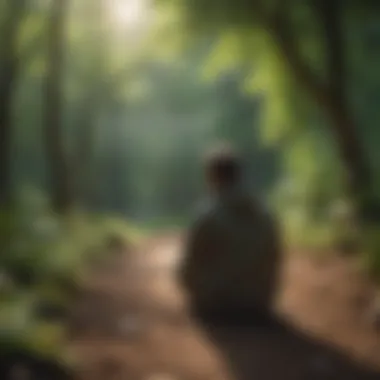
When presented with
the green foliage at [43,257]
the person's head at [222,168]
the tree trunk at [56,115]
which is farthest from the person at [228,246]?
the tree trunk at [56,115]

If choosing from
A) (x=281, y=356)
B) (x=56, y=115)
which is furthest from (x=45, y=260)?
(x=281, y=356)

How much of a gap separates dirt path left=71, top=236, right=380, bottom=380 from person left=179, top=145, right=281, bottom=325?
0.02m

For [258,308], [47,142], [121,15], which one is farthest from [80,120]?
[258,308]

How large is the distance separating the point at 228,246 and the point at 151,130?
21 cm

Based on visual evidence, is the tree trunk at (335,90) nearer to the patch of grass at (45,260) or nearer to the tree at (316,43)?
the tree at (316,43)

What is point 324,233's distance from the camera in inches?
52.9

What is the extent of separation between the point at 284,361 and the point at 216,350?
10 centimetres

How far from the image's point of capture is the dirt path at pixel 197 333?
129 cm

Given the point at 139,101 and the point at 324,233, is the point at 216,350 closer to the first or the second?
the point at 324,233

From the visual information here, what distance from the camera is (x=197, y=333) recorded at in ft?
4.27

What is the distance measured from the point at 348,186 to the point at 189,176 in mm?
251

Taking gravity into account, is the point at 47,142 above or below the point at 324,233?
below

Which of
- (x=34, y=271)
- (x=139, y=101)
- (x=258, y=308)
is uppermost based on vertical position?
(x=139, y=101)

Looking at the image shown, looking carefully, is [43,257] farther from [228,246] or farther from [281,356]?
[281,356]
